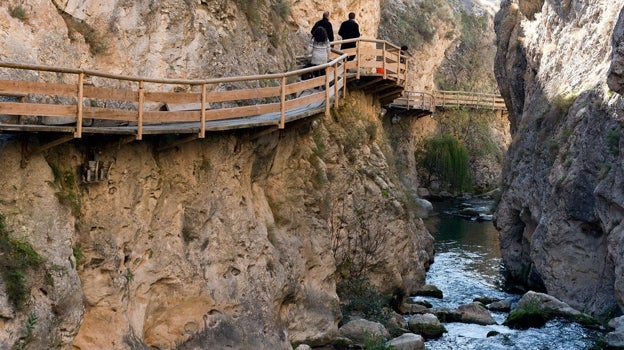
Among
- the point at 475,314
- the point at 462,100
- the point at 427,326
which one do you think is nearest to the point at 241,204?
the point at 427,326

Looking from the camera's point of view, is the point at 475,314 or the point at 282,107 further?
the point at 475,314

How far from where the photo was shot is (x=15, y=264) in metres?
13.8

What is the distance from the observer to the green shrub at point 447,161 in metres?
59.6

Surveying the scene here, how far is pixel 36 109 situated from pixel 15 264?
2.67 metres

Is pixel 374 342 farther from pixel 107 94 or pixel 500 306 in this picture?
pixel 107 94

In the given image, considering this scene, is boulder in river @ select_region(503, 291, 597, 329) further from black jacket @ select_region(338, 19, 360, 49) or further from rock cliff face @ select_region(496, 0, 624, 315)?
black jacket @ select_region(338, 19, 360, 49)

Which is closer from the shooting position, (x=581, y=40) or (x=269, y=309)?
(x=269, y=309)

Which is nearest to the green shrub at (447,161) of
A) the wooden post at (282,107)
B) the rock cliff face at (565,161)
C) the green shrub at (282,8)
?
the rock cliff face at (565,161)

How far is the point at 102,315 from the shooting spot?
1577cm

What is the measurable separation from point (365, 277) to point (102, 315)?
11.5 m

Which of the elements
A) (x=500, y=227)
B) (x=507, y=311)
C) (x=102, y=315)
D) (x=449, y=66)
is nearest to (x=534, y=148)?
(x=500, y=227)

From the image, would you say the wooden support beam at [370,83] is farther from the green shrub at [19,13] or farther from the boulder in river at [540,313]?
the green shrub at [19,13]

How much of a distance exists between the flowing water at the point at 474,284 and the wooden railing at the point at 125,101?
8502 millimetres

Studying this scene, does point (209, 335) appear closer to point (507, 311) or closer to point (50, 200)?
point (50, 200)
